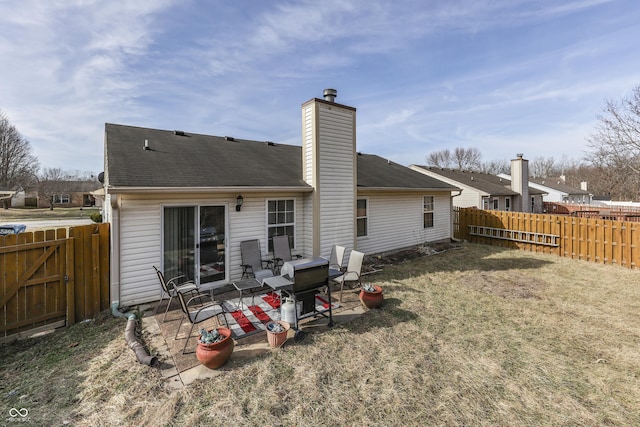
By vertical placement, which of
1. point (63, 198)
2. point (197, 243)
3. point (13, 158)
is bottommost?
point (197, 243)

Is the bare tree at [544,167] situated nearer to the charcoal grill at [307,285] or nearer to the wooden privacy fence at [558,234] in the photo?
the wooden privacy fence at [558,234]

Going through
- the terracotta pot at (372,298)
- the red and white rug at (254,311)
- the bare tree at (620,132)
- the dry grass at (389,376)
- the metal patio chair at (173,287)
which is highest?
the bare tree at (620,132)

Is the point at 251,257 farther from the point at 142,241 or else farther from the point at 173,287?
the point at 142,241

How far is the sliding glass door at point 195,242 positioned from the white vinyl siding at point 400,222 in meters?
4.98

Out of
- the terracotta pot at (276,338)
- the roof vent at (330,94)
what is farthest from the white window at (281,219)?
the terracotta pot at (276,338)

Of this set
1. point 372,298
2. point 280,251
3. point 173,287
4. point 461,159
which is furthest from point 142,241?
point 461,159

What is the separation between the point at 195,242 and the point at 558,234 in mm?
13051

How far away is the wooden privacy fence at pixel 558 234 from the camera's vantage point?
9539mm

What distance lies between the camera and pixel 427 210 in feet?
42.3

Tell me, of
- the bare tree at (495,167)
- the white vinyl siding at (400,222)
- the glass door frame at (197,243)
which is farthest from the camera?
→ the bare tree at (495,167)

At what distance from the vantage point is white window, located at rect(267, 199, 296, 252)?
8.06m

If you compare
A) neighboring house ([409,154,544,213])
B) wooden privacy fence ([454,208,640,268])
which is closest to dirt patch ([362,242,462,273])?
wooden privacy fence ([454,208,640,268])

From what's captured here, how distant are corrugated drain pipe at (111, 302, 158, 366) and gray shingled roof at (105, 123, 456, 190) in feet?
8.15

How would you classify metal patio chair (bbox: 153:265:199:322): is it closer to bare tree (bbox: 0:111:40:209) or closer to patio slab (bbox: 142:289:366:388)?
patio slab (bbox: 142:289:366:388)
